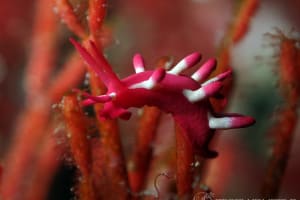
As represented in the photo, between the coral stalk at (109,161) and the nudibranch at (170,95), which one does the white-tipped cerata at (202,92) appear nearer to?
the nudibranch at (170,95)

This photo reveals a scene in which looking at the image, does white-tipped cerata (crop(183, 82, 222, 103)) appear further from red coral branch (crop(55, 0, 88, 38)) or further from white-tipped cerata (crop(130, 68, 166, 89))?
red coral branch (crop(55, 0, 88, 38))

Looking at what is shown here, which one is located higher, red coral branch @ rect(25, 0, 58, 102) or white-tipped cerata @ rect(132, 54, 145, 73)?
red coral branch @ rect(25, 0, 58, 102)

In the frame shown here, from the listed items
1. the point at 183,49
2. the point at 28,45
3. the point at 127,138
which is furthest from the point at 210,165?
the point at 28,45

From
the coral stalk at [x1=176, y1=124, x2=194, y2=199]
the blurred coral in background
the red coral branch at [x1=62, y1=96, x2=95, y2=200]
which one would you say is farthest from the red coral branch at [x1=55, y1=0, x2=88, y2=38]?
the coral stalk at [x1=176, y1=124, x2=194, y2=199]

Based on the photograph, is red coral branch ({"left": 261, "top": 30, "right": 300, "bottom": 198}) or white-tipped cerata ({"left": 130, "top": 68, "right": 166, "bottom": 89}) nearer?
white-tipped cerata ({"left": 130, "top": 68, "right": 166, "bottom": 89})

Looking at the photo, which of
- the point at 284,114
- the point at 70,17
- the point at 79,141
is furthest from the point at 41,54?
the point at 284,114

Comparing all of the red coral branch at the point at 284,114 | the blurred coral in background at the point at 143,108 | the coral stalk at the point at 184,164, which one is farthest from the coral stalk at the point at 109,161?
the red coral branch at the point at 284,114

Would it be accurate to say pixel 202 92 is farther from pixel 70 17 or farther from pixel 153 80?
pixel 70 17
